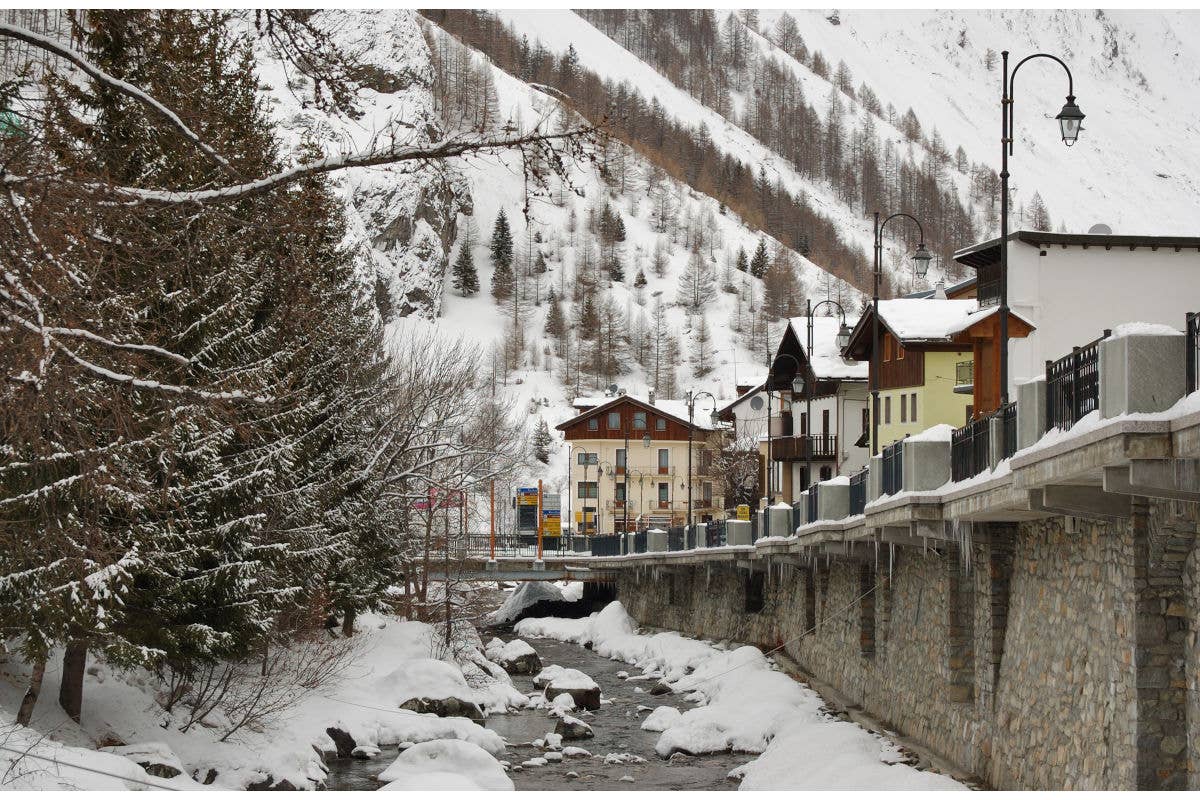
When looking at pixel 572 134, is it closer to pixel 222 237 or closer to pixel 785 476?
pixel 222 237

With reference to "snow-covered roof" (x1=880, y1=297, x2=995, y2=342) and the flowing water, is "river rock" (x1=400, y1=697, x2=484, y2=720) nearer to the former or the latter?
the flowing water

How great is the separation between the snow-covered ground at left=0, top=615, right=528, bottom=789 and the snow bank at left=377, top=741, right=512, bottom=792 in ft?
0.21

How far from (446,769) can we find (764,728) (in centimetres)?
805

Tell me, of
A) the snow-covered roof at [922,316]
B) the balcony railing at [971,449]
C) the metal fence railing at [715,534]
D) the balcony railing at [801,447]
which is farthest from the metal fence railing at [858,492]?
the balcony railing at [801,447]

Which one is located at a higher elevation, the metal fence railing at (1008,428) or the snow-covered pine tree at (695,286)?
the snow-covered pine tree at (695,286)

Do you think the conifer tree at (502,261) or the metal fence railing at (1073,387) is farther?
the conifer tree at (502,261)

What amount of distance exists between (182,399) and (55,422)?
809 millimetres

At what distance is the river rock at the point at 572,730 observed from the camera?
102 ft

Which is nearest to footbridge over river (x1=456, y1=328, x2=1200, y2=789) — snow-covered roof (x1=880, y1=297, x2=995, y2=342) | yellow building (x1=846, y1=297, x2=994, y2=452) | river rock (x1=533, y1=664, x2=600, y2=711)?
river rock (x1=533, y1=664, x2=600, y2=711)

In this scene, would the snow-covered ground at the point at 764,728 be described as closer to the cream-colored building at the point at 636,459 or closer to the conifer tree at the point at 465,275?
the cream-colored building at the point at 636,459

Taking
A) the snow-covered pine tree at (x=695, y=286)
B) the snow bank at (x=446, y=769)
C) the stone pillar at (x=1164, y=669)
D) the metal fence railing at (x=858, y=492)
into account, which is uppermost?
the snow-covered pine tree at (x=695, y=286)

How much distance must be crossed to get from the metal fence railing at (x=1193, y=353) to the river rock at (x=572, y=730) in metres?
21.9

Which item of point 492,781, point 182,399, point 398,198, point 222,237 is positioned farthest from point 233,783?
point 398,198

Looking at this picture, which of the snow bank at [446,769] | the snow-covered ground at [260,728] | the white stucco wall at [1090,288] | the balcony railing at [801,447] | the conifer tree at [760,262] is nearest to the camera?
the snow-covered ground at [260,728]
